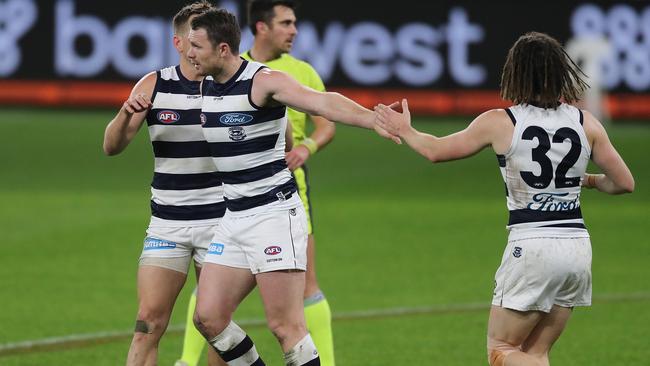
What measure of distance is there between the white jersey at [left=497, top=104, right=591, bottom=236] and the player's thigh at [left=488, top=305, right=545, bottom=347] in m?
0.42

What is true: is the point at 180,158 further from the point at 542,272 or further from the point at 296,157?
the point at 542,272

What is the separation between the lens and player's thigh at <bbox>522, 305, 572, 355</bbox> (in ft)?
21.2

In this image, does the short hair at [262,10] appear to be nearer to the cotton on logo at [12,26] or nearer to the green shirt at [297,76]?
the green shirt at [297,76]

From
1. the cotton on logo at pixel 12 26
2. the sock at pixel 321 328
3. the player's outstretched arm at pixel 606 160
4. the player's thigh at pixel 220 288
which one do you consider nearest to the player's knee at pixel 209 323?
the player's thigh at pixel 220 288

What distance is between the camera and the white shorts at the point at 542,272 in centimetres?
628

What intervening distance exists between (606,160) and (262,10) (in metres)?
3.37

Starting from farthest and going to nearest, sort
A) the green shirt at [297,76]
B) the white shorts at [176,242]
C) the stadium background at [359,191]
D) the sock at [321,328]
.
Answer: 1. the stadium background at [359,191]
2. the green shirt at [297,76]
3. the sock at [321,328]
4. the white shorts at [176,242]

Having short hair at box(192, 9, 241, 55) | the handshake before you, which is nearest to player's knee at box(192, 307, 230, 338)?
the handshake

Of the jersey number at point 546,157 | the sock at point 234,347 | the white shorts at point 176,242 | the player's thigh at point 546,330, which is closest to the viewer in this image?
the jersey number at point 546,157

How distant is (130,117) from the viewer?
711 cm

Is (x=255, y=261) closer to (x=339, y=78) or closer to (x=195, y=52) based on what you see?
(x=195, y=52)

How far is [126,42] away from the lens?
81.5 ft

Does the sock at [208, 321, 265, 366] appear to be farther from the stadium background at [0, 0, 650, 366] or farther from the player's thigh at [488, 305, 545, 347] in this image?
the stadium background at [0, 0, 650, 366]

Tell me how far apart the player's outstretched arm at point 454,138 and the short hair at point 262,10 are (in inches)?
97.1
